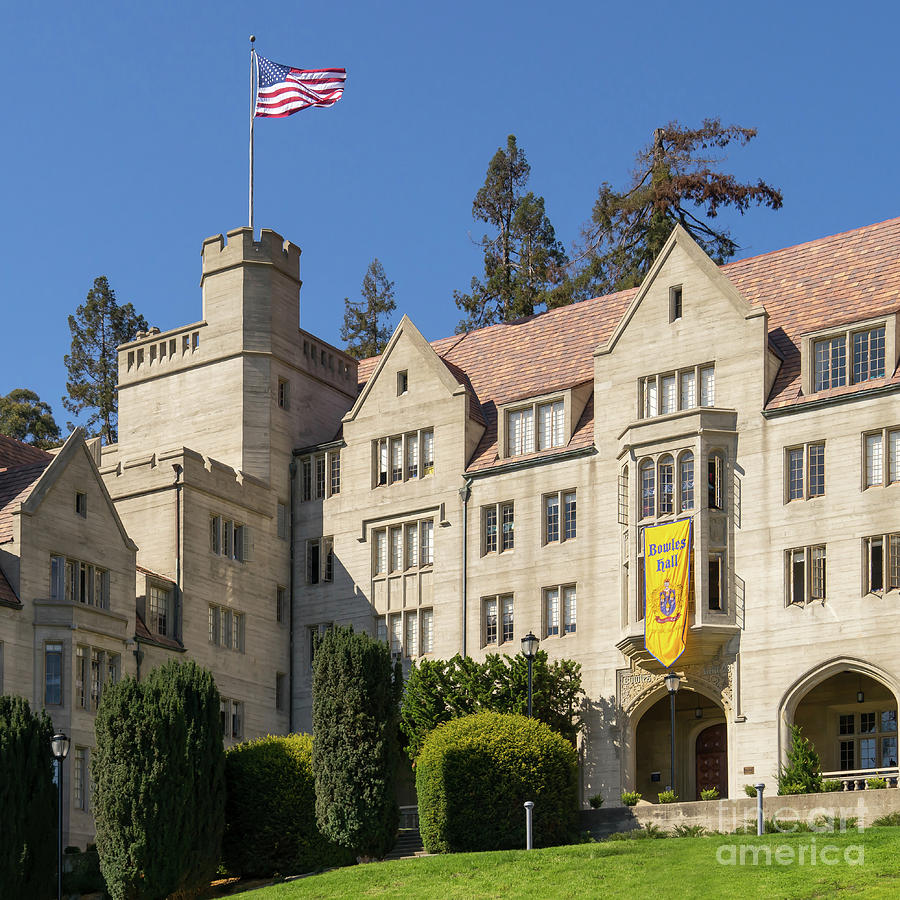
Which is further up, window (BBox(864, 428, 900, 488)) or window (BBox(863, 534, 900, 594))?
window (BBox(864, 428, 900, 488))

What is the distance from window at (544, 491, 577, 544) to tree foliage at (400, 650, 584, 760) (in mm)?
4444

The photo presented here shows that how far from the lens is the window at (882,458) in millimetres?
53719

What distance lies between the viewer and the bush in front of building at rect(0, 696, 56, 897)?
157ft

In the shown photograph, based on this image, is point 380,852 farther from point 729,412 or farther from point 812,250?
point 812,250

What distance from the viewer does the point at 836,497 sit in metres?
54.5

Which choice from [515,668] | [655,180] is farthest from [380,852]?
[655,180]

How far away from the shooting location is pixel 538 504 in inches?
2405

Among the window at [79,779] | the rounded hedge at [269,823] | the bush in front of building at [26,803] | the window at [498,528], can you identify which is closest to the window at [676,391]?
the window at [498,528]

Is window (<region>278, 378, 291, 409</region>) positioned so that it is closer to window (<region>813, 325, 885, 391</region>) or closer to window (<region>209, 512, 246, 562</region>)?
window (<region>209, 512, 246, 562</region>)

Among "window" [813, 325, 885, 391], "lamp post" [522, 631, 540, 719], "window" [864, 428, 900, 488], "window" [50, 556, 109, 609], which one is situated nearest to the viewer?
"lamp post" [522, 631, 540, 719]

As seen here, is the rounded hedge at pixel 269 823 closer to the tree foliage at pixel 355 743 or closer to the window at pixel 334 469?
the tree foliage at pixel 355 743

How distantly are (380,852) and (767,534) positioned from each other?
15337 mm

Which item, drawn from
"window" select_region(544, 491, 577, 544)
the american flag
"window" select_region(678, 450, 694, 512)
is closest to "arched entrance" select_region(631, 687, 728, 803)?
"window" select_region(544, 491, 577, 544)

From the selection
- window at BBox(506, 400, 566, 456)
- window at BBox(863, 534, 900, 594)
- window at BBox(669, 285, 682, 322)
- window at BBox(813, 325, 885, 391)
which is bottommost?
window at BBox(863, 534, 900, 594)
